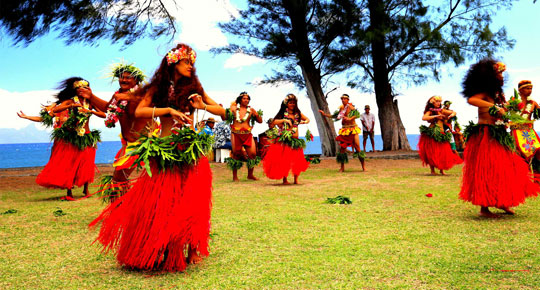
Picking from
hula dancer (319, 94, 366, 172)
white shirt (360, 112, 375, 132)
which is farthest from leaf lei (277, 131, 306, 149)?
white shirt (360, 112, 375, 132)

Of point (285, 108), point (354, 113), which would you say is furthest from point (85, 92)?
point (354, 113)

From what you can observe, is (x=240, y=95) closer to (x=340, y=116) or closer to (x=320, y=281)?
(x=340, y=116)

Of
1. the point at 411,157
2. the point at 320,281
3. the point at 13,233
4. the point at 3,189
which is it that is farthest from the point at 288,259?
the point at 411,157

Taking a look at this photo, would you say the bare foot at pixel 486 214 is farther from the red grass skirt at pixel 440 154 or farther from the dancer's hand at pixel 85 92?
the dancer's hand at pixel 85 92

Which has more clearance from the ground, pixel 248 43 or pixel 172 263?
pixel 248 43

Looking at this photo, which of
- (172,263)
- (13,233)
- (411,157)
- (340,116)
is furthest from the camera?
(411,157)

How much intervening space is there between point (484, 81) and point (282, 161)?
346 centimetres

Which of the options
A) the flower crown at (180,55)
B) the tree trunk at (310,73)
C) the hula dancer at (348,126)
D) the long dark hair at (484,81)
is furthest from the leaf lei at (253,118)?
the tree trunk at (310,73)

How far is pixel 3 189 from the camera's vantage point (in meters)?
7.32

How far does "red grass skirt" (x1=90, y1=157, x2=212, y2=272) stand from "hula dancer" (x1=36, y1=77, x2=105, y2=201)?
351cm

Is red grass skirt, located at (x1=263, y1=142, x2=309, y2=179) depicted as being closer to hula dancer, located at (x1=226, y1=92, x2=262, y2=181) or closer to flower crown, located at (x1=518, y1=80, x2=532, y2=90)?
hula dancer, located at (x1=226, y1=92, x2=262, y2=181)

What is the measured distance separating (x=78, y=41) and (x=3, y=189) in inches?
128

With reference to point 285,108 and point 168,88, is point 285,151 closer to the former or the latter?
point 285,108

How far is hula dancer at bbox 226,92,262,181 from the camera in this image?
7871 millimetres
